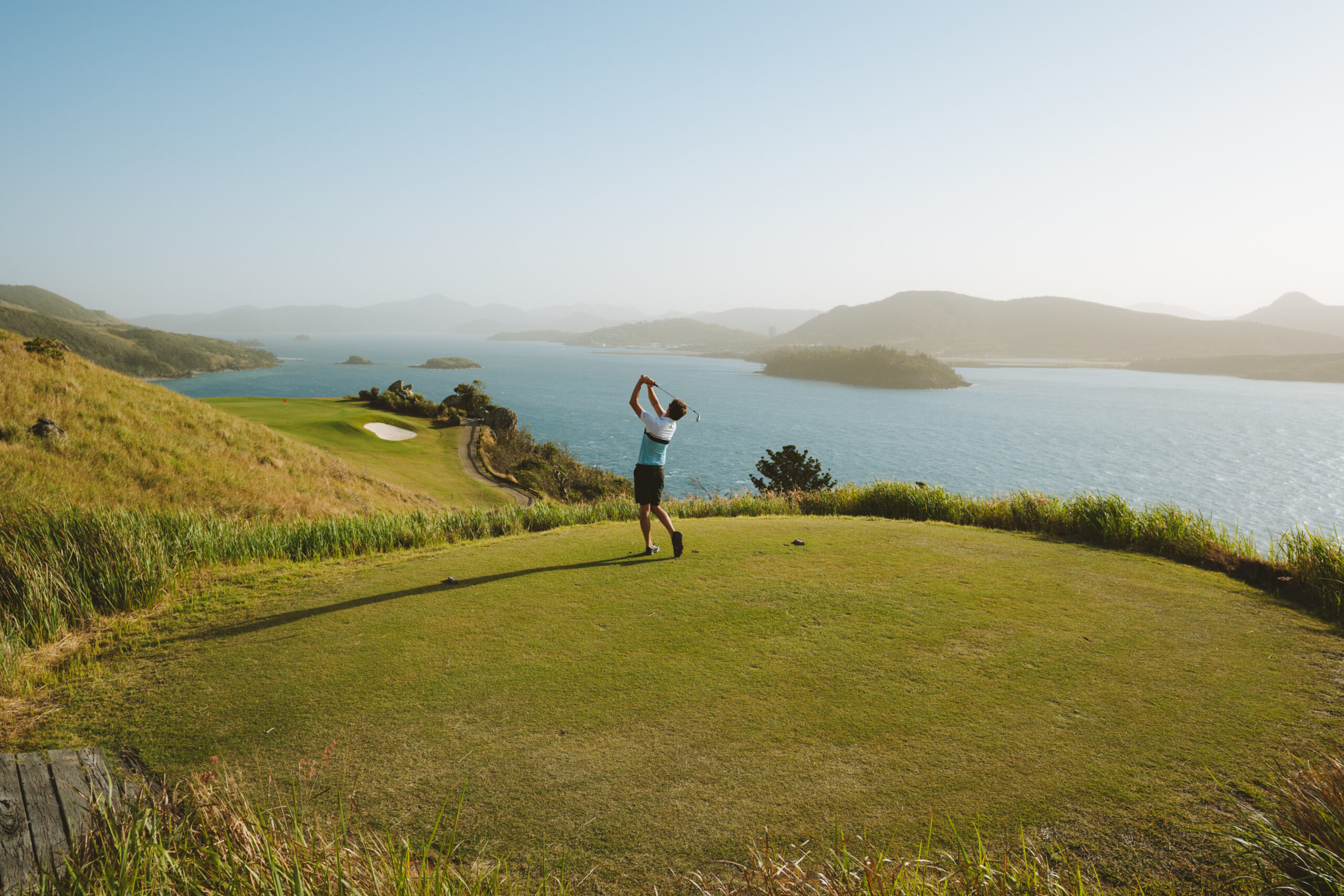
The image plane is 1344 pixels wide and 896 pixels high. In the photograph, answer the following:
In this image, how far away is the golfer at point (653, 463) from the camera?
778cm

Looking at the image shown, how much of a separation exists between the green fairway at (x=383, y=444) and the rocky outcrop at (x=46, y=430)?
37.4 ft

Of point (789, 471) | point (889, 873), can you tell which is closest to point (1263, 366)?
point (789, 471)

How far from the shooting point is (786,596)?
635 cm

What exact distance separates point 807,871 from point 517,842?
4.68 ft

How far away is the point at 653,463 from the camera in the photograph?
7973 mm

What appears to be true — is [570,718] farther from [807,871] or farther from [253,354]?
[253,354]

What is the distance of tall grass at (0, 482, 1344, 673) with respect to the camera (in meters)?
6.04

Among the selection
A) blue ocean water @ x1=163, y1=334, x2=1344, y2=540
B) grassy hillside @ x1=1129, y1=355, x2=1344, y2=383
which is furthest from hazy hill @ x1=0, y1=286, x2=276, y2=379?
grassy hillside @ x1=1129, y1=355, x2=1344, y2=383

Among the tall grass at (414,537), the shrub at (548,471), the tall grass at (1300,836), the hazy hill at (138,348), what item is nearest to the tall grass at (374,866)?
the tall grass at (1300,836)

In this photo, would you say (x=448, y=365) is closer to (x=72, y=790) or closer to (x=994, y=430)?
(x=994, y=430)

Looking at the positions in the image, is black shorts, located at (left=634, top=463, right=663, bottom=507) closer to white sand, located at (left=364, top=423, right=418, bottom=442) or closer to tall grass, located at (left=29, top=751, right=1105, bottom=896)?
tall grass, located at (left=29, top=751, right=1105, bottom=896)

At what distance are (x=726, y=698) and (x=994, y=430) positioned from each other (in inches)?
3572

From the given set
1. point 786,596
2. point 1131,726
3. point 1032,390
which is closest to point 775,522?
point 786,596

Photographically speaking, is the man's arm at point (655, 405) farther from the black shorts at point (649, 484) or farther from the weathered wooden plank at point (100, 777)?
the weathered wooden plank at point (100, 777)
